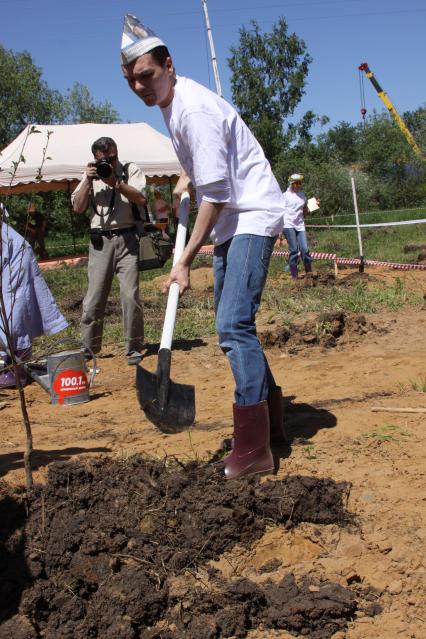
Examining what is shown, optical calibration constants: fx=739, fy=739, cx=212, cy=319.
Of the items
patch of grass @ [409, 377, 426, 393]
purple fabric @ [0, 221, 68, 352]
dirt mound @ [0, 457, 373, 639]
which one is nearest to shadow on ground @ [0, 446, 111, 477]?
dirt mound @ [0, 457, 373, 639]

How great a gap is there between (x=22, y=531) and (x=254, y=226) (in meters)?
1.69

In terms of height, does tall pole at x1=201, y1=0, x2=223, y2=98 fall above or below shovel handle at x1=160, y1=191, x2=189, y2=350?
above

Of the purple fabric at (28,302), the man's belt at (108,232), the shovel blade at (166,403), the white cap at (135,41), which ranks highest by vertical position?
the white cap at (135,41)

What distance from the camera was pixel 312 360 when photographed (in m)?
6.28

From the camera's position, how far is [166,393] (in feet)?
11.3

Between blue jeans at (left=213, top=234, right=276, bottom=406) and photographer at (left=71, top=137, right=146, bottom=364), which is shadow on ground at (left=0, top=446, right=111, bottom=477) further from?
photographer at (left=71, top=137, right=146, bottom=364)

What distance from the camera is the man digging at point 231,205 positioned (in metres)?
3.27

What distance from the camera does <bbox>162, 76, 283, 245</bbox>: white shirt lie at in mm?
3232

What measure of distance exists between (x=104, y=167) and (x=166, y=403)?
11.3ft

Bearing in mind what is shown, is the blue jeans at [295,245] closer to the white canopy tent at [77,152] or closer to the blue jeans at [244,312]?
the white canopy tent at [77,152]

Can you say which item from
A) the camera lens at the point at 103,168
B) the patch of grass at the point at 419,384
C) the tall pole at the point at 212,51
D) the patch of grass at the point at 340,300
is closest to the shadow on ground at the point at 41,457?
the patch of grass at the point at 419,384

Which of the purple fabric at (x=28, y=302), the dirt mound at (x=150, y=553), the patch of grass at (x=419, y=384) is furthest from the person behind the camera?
the purple fabric at (x=28, y=302)

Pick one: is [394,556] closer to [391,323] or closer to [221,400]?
[221,400]

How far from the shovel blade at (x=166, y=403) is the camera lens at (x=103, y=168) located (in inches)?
129
